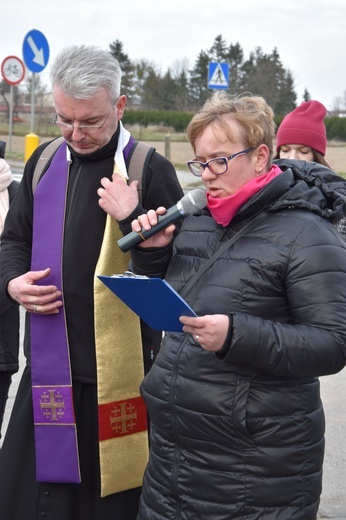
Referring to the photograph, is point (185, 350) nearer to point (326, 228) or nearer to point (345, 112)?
point (326, 228)

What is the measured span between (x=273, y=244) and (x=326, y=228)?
0.55 feet

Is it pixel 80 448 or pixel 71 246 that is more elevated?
pixel 71 246

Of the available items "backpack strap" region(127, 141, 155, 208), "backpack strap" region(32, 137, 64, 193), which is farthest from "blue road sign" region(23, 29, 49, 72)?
"backpack strap" region(127, 141, 155, 208)

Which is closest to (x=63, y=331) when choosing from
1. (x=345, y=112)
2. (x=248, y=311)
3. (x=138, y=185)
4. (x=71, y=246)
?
(x=71, y=246)

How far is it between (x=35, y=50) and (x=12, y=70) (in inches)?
150

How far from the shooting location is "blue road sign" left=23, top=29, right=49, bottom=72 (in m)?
13.1

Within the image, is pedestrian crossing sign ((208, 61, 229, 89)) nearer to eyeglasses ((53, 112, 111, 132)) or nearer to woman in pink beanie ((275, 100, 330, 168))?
woman in pink beanie ((275, 100, 330, 168))

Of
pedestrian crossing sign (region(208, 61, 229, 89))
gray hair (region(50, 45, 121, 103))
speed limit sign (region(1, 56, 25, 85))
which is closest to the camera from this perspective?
gray hair (region(50, 45, 121, 103))

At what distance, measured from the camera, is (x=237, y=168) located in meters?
2.45

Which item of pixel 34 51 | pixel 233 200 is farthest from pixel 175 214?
pixel 34 51

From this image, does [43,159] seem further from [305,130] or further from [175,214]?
[305,130]

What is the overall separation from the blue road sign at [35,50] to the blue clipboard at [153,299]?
11.3 meters

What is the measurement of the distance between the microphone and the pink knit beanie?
1918 millimetres

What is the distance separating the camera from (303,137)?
4.34 meters
